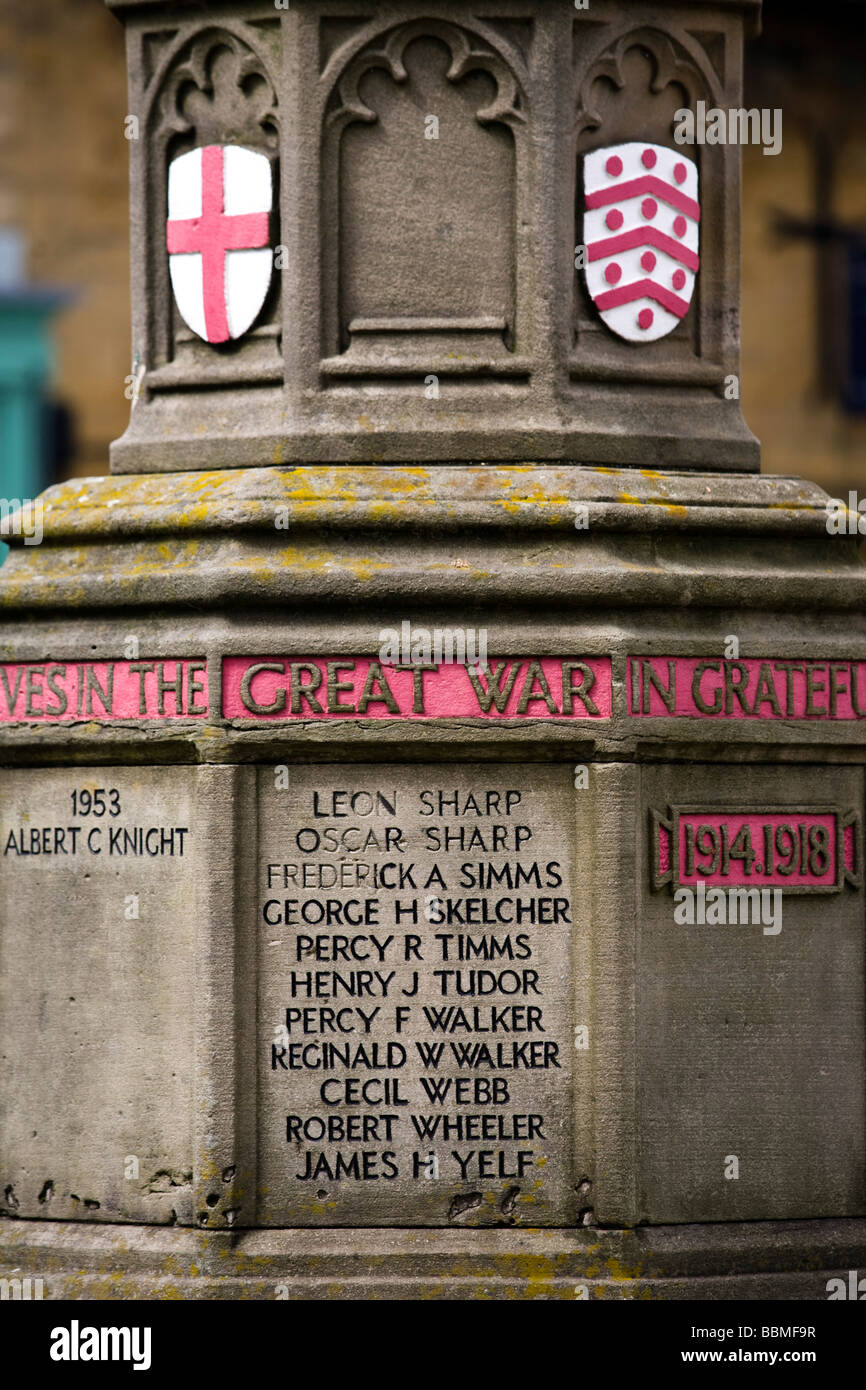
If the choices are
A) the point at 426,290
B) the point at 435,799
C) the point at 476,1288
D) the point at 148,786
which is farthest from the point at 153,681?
the point at 476,1288

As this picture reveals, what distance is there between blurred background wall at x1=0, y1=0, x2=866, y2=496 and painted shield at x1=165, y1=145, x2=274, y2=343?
31.1ft

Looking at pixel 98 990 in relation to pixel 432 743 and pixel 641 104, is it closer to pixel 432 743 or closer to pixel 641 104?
pixel 432 743

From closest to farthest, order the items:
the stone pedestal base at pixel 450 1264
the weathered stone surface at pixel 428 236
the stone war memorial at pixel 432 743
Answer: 1. the stone pedestal base at pixel 450 1264
2. the stone war memorial at pixel 432 743
3. the weathered stone surface at pixel 428 236

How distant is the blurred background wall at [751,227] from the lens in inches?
593

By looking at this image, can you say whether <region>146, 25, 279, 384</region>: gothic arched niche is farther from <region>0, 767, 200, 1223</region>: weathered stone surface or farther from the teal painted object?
the teal painted object

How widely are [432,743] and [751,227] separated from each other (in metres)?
12.4

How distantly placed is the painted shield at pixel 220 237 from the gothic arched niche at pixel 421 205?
212 mm

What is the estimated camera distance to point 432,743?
5172 mm

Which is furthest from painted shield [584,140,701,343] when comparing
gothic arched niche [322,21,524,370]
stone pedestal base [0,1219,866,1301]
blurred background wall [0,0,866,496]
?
blurred background wall [0,0,866,496]

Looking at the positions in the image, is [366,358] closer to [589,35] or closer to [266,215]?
[266,215]

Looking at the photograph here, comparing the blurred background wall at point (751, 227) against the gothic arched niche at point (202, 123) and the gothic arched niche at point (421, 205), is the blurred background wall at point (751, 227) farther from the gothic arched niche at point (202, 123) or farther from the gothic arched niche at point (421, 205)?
the gothic arched niche at point (421, 205)

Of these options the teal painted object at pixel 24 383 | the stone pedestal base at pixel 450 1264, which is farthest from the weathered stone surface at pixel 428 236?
the teal painted object at pixel 24 383

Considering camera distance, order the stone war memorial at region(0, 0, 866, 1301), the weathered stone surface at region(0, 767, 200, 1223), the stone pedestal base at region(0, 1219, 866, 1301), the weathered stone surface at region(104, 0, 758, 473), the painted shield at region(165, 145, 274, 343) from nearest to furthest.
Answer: the stone pedestal base at region(0, 1219, 866, 1301)
the stone war memorial at region(0, 0, 866, 1301)
the weathered stone surface at region(0, 767, 200, 1223)
the weathered stone surface at region(104, 0, 758, 473)
the painted shield at region(165, 145, 274, 343)

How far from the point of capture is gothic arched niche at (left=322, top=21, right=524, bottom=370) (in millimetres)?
5445
